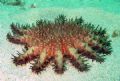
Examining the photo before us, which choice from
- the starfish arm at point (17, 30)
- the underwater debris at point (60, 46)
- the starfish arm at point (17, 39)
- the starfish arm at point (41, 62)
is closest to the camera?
the starfish arm at point (41, 62)

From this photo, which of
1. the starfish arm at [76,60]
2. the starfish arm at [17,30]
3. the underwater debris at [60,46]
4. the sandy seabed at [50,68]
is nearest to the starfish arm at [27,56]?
the underwater debris at [60,46]

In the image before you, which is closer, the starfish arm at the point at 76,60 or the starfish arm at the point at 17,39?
the starfish arm at the point at 76,60

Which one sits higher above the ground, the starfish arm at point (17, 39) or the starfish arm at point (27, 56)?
the starfish arm at point (17, 39)

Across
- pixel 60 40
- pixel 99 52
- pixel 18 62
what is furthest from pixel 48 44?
pixel 99 52

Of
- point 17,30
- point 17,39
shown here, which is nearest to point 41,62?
point 17,39

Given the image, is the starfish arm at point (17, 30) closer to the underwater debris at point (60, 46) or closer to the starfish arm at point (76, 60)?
the underwater debris at point (60, 46)

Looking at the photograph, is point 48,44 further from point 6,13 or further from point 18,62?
point 6,13

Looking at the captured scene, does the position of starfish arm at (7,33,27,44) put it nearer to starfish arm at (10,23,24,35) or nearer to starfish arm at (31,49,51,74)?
starfish arm at (10,23,24,35)
